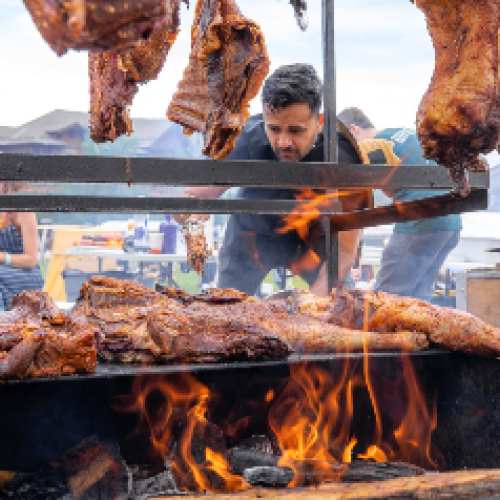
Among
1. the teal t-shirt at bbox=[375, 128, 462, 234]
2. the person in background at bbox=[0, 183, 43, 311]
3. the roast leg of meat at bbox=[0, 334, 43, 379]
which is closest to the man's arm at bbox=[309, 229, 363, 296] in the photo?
the teal t-shirt at bbox=[375, 128, 462, 234]

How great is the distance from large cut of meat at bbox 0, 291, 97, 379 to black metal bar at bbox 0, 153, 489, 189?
1.78ft

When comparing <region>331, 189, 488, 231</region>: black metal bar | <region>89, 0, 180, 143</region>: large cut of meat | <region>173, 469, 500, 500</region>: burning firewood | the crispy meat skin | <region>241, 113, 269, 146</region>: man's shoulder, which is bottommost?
<region>173, 469, 500, 500</region>: burning firewood

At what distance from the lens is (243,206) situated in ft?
11.2

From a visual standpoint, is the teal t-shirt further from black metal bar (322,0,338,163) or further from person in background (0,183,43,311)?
person in background (0,183,43,311)

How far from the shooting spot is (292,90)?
352cm

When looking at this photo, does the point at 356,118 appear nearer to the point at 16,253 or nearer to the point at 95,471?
the point at 16,253

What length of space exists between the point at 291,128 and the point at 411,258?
256cm

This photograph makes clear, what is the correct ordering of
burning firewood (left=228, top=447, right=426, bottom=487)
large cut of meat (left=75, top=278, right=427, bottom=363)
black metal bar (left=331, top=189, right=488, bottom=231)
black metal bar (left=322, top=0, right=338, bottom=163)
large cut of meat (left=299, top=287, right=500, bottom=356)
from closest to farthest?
burning firewood (left=228, top=447, right=426, bottom=487) → large cut of meat (left=75, top=278, right=427, bottom=363) → large cut of meat (left=299, top=287, right=500, bottom=356) → black metal bar (left=331, top=189, right=488, bottom=231) → black metal bar (left=322, top=0, right=338, bottom=163)

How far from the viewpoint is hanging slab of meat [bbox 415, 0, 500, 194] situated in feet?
5.14

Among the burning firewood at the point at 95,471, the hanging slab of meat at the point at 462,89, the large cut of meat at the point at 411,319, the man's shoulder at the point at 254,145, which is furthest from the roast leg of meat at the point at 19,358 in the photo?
the man's shoulder at the point at 254,145

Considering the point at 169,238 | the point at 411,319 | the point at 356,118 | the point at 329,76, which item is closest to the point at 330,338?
the point at 411,319

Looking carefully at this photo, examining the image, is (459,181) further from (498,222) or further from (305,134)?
(498,222)

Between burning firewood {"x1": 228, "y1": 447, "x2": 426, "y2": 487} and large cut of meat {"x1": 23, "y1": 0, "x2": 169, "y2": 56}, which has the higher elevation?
large cut of meat {"x1": 23, "y1": 0, "x2": 169, "y2": 56}

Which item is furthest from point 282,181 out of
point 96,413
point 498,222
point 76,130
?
point 498,222
